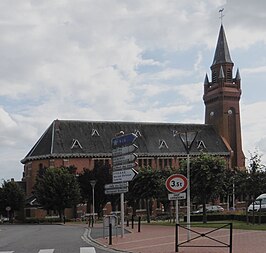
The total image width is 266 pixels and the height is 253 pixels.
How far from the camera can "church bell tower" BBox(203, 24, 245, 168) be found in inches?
4028

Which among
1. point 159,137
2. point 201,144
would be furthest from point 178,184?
point 201,144

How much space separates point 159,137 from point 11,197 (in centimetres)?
3131

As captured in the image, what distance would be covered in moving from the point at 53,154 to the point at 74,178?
13.7 m

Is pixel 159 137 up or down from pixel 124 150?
up

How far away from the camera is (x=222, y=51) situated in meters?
104

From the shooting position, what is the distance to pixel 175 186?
68.3ft

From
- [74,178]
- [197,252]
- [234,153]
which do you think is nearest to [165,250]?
[197,252]

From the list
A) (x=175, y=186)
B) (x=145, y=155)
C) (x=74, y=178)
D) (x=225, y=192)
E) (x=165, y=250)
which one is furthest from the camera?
(x=145, y=155)

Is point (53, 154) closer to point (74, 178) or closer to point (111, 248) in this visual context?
point (74, 178)

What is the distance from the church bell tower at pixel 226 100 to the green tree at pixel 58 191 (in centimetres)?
3874

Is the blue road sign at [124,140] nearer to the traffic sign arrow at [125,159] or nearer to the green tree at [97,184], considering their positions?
the traffic sign arrow at [125,159]

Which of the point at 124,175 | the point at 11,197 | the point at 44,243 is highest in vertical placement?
the point at 124,175

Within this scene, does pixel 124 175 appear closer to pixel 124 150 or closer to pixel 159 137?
pixel 124 150

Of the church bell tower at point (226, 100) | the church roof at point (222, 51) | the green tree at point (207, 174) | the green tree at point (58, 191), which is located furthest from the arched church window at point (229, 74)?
the green tree at point (207, 174)
